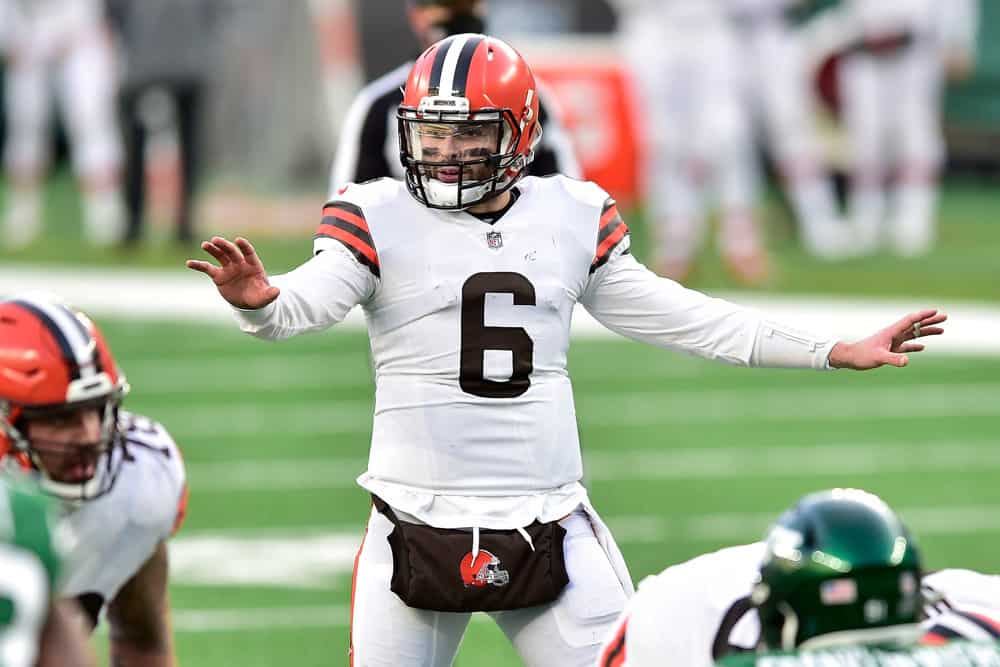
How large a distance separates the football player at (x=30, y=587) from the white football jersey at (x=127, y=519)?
139 centimetres

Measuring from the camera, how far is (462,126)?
4.30 metres

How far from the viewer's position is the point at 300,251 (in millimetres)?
14688

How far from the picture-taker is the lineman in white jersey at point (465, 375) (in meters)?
4.21

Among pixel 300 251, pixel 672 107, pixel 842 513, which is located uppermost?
pixel 842 513

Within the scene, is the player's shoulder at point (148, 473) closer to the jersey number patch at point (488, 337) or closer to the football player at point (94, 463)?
the football player at point (94, 463)

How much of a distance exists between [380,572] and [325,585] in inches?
116

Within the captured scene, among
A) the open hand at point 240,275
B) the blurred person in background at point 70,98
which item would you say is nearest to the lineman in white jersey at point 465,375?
the open hand at point 240,275

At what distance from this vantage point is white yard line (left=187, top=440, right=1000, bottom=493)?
8797mm

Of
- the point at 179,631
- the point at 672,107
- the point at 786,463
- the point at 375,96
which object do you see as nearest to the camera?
the point at 375,96

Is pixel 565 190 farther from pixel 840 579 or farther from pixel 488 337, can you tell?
pixel 840 579

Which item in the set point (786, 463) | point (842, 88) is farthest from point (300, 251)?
point (786, 463)

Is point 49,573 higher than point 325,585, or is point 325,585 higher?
point 49,573

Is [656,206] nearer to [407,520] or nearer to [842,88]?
[842,88]

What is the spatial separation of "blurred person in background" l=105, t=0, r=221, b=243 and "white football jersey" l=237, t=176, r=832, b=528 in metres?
10.4
